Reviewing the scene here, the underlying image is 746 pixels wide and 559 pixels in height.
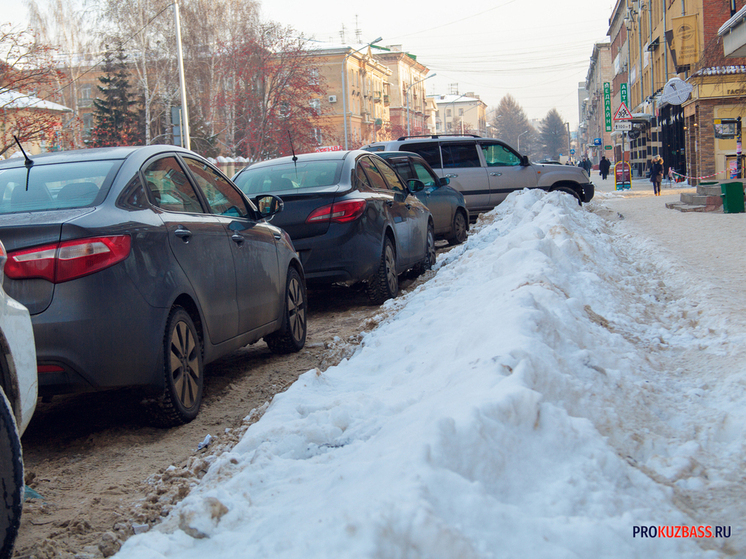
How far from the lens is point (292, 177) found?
768 cm

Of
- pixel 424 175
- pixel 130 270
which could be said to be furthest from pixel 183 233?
pixel 424 175

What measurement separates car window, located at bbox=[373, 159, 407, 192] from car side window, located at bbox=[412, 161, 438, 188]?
8.63 ft

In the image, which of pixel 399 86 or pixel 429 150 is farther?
pixel 399 86

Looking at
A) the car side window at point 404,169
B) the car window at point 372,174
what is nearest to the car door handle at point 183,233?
the car window at point 372,174

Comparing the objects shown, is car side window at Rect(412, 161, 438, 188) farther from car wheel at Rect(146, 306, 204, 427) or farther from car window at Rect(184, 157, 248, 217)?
car wheel at Rect(146, 306, 204, 427)

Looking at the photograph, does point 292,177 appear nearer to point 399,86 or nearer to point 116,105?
point 116,105

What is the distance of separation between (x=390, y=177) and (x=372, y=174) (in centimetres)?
97

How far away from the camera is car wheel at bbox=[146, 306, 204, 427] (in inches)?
156

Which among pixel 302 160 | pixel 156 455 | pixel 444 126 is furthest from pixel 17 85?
pixel 444 126

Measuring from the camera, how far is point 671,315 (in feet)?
18.2

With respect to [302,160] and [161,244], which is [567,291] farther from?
[302,160]

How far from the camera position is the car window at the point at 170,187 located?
4.38 m

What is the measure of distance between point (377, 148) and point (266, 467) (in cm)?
1294

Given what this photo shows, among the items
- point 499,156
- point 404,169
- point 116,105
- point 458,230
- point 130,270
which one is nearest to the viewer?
point 130,270
